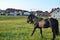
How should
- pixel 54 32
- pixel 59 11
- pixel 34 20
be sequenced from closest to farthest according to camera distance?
1. pixel 54 32
2. pixel 34 20
3. pixel 59 11

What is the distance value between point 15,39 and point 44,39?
2.16 metres

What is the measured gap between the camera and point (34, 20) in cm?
1730

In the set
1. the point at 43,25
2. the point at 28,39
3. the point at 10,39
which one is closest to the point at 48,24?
the point at 43,25

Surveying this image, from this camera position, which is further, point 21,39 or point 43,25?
point 43,25

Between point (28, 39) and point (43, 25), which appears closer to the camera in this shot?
point (28, 39)

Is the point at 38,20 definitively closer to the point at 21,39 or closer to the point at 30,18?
the point at 30,18

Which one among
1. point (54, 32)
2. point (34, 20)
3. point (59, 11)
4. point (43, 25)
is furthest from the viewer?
point (59, 11)

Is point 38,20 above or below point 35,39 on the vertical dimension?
above

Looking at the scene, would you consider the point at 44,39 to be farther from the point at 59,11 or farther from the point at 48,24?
the point at 59,11

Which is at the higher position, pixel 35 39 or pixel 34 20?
pixel 34 20

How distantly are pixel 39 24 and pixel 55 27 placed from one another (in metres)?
2.30

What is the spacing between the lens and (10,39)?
15203 millimetres

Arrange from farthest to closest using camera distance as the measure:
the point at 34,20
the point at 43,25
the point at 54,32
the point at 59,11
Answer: the point at 59,11 < the point at 34,20 < the point at 43,25 < the point at 54,32

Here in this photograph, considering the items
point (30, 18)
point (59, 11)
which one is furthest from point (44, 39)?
point (59, 11)
